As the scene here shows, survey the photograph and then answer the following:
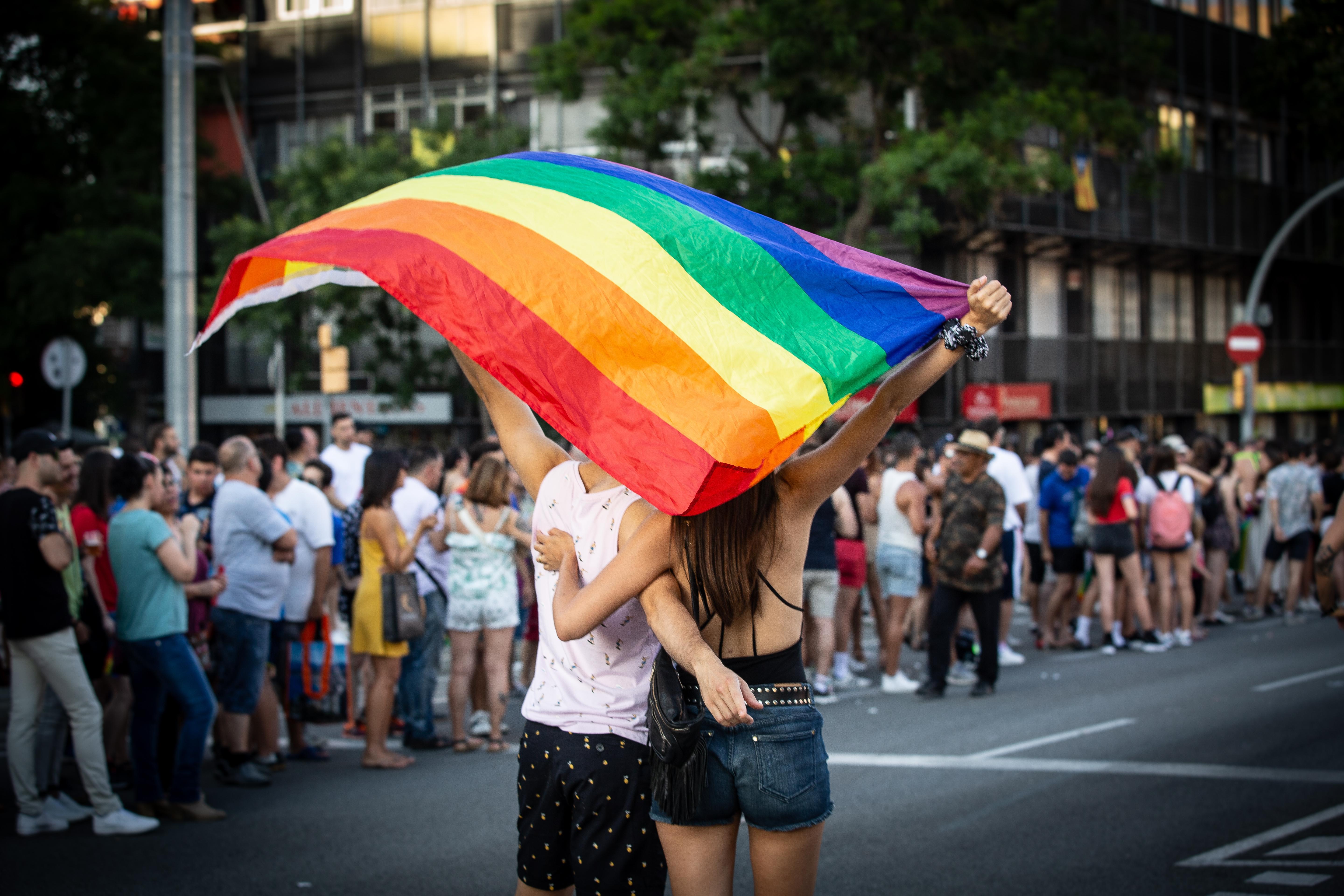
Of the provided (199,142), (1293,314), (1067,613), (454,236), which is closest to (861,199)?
(1067,613)

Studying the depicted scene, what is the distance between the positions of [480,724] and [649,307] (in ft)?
20.6

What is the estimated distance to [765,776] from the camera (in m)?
3.18

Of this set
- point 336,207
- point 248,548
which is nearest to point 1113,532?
point 248,548

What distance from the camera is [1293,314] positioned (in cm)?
4012

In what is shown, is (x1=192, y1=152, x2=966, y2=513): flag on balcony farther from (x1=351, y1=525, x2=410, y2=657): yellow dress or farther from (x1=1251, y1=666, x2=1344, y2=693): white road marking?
(x1=1251, y1=666, x2=1344, y2=693): white road marking

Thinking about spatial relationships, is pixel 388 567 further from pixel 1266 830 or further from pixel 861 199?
pixel 861 199

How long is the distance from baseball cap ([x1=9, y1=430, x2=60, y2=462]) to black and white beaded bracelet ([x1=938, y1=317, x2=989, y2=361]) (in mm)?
4985

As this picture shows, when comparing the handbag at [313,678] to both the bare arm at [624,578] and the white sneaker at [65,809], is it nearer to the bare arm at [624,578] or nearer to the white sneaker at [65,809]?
the white sneaker at [65,809]

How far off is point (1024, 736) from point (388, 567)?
442cm

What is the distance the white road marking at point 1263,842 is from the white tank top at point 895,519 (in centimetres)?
437

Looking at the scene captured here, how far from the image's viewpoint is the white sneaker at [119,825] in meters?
6.32

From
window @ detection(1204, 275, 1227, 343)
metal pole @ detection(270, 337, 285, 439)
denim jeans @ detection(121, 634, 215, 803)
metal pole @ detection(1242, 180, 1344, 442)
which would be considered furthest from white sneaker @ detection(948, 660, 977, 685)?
window @ detection(1204, 275, 1227, 343)

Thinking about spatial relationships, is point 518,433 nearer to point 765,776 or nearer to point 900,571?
point 765,776

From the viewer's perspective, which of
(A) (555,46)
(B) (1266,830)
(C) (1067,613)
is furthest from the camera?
(A) (555,46)
